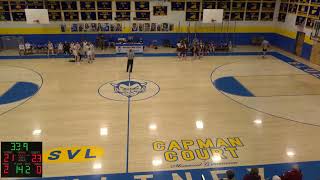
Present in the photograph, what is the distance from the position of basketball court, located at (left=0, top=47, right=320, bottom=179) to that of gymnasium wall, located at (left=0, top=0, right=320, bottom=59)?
542 cm

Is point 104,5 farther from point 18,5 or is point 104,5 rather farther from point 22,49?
point 22,49

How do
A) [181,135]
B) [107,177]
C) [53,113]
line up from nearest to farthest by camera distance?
[107,177] → [181,135] → [53,113]

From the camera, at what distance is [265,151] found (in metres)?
9.42

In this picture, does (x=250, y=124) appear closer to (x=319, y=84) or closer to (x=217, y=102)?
(x=217, y=102)

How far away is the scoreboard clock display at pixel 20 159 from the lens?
496 centimetres

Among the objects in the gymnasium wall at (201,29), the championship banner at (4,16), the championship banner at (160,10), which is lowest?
the gymnasium wall at (201,29)

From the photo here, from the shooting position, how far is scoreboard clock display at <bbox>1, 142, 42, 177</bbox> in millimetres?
4965

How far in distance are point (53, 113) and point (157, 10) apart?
594 inches

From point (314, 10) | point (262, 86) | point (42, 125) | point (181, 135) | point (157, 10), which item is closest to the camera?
point (181, 135)

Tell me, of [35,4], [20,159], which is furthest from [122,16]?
[20,159]

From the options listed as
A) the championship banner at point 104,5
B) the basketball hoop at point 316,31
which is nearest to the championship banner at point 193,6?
the championship banner at point 104,5

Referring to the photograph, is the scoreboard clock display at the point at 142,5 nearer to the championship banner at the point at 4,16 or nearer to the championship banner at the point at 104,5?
the championship banner at the point at 104,5

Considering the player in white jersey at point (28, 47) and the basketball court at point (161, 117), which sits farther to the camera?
the player in white jersey at point (28, 47)

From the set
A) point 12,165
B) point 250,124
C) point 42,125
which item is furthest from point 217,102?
point 12,165
